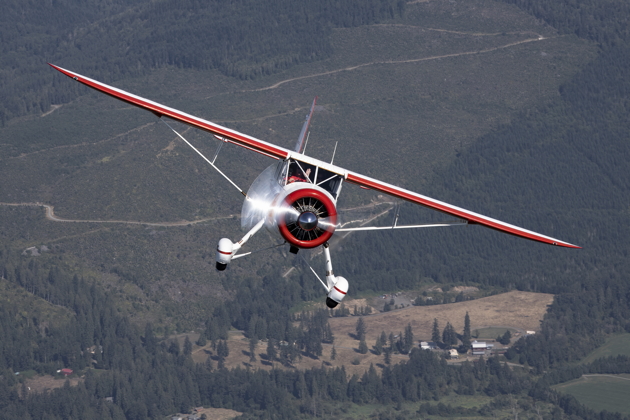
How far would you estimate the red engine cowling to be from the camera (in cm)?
5772

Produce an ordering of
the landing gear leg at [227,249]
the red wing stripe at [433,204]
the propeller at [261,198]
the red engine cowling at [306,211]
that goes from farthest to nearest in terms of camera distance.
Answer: the red wing stripe at [433,204] < the propeller at [261,198] < the landing gear leg at [227,249] < the red engine cowling at [306,211]

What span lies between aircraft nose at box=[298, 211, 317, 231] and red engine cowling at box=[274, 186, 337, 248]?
23cm

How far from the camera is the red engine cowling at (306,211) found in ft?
189

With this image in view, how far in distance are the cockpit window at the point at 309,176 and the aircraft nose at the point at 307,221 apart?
3232 millimetres

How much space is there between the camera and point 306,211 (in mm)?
57656

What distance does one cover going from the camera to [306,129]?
7488cm

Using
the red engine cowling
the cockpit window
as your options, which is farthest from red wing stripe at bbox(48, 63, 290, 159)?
the red engine cowling

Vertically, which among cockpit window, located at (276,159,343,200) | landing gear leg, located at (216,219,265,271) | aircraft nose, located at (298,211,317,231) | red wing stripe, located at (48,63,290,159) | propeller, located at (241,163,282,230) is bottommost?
landing gear leg, located at (216,219,265,271)

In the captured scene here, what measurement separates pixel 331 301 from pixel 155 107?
1537 cm

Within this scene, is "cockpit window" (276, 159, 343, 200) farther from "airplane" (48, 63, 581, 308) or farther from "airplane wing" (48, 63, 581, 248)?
"airplane wing" (48, 63, 581, 248)

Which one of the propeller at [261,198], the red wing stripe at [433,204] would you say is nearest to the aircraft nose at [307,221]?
the propeller at [261,198]

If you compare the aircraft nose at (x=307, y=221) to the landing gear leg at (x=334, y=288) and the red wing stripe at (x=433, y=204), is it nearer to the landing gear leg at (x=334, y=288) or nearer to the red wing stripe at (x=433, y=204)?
the landing gear leg at (x=334, y=288)

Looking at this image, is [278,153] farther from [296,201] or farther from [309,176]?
[296,201]

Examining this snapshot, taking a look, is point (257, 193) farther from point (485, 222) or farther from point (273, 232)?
point (485, 222)
